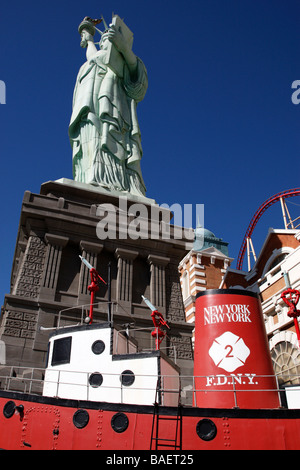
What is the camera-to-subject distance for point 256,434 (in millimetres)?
7898

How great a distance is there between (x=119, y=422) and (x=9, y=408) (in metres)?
2.70

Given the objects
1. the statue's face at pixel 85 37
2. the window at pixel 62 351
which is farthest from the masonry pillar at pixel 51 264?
the statue's face at pixel 85 37

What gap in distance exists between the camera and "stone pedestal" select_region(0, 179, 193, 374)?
1479cm

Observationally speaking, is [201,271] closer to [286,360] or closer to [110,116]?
[110,116]

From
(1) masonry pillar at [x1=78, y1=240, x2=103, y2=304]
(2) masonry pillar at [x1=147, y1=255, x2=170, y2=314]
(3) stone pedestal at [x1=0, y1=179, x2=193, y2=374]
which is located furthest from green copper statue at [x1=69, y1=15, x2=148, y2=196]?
(2) masonry pillar at [x1=147, y1=255, x2=170, y2=314]

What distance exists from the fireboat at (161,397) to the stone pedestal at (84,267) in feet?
13.1

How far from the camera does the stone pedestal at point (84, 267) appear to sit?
14.8 m

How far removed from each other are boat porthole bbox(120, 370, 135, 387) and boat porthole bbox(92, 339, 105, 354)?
863 mm

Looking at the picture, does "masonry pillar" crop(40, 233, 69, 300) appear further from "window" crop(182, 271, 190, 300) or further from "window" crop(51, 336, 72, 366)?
"window" crop(182, 271, 190, 300)

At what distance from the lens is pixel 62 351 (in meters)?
10.7

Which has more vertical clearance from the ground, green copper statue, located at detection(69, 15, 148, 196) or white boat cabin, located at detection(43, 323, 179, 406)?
green copper statue, located at detection(69, 15, 148, 196)

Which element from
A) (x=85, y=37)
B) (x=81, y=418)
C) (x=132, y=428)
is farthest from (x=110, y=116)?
(x=132, y=428)

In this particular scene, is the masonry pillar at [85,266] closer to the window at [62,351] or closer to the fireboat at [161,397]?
the fireboat at [161,397]
